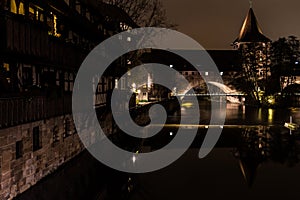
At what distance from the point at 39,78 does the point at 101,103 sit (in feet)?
29.1

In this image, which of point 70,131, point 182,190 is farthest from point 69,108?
point 182,190

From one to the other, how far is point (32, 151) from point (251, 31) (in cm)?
8805

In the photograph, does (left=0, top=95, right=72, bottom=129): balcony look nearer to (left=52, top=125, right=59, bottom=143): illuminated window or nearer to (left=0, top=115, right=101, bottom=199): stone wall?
(left=0, top=115, right=101, bottom=199): stone wall

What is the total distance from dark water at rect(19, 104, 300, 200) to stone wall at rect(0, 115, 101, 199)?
0.46 m

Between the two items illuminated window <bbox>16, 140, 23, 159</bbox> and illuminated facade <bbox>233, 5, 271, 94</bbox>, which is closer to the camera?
illuminated window <bbox>16, 140, 23, 159</bbox>

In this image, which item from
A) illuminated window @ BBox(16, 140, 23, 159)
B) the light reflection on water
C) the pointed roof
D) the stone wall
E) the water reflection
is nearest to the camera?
the stone wall

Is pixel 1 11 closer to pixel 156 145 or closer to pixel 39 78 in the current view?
pixel 39 78

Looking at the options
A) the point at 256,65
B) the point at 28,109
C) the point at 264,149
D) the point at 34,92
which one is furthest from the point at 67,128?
the point at 256,65

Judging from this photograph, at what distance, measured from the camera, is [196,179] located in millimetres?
18375

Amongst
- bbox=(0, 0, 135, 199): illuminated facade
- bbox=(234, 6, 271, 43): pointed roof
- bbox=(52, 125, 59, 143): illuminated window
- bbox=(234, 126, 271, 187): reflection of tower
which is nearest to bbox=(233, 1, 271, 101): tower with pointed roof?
bbox=(234, 6, 271, 43): pointed roof

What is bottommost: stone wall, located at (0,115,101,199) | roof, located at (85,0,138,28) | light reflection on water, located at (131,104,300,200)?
light reflection on water, located at (131,104,300,200)

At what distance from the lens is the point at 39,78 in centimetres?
2050

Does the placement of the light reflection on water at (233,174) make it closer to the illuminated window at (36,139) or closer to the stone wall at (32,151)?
the stone wall at (32,151)

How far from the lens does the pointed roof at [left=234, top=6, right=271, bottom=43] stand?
96.4 meters
